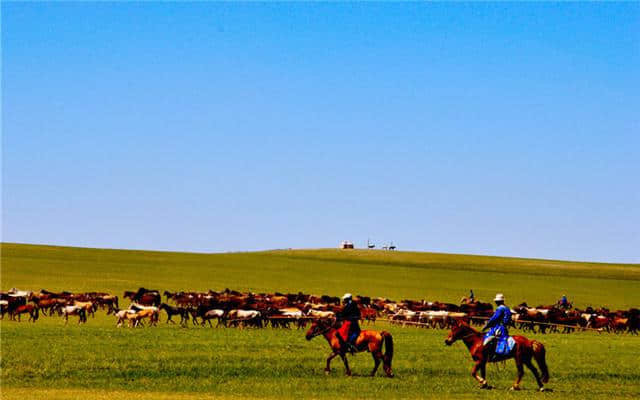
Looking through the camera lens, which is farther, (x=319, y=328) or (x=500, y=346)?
(x=319, y=328)

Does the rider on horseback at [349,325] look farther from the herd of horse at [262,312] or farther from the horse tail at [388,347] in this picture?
the herd of horse at [262,312]

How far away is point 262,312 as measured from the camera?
4247 cm

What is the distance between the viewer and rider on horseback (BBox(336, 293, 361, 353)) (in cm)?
2239

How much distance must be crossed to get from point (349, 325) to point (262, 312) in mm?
20313

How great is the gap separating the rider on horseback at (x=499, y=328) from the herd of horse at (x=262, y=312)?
17054 millimetres

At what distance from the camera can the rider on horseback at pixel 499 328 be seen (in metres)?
20.8

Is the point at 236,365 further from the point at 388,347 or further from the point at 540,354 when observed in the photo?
the point at 540,354

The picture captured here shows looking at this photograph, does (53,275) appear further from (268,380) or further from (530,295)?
(268,380)

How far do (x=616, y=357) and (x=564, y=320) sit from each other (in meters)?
19.3

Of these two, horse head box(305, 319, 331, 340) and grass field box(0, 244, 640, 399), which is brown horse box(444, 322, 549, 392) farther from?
horse head box(305, 319, 331, 340)

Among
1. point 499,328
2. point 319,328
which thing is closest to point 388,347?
point 319,328

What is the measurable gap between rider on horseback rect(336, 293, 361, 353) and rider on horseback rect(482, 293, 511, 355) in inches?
122

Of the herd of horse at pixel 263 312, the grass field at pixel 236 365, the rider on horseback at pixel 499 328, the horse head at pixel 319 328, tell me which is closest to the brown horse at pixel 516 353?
the rider on horseback at pixel 499 328

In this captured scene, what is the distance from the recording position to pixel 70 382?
20.6 m
